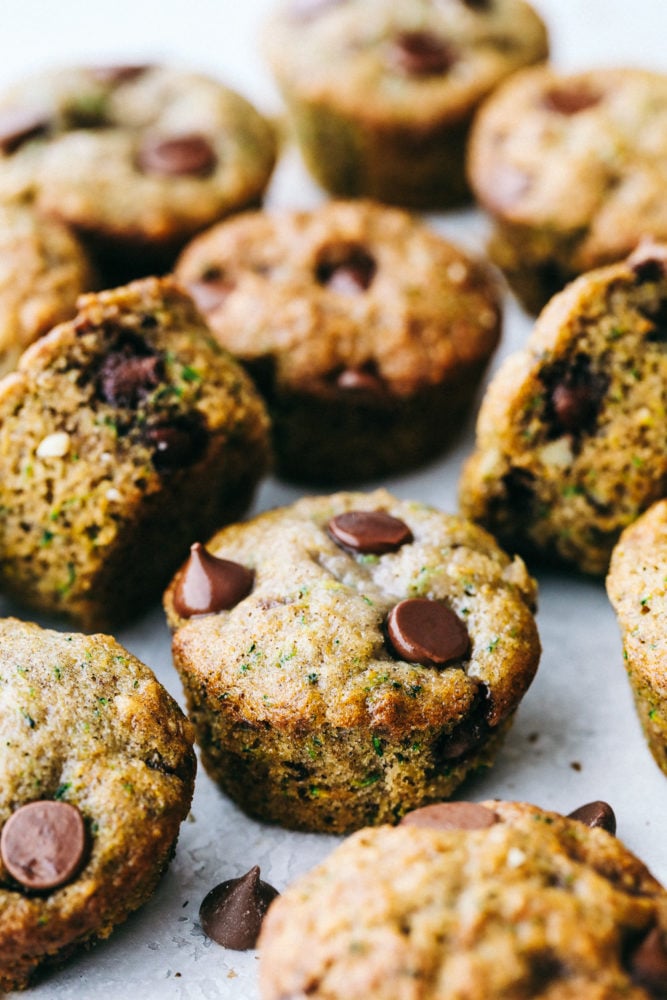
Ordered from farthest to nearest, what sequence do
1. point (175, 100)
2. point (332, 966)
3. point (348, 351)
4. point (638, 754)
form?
1. point (175, 100)
2. point (348, 351)
3. point (638, 754)
4. point (332, 966)

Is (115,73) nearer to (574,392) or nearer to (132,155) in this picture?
(132,155)

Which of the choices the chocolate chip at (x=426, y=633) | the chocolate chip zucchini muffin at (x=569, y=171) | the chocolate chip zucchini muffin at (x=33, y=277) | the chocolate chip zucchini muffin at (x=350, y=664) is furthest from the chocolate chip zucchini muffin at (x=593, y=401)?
the chocolate chip zucchini muffin at (x=33, y=277)

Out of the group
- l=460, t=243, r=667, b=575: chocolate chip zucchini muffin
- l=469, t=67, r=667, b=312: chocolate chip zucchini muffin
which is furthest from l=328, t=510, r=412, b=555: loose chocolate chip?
l=469, t=67, r=667, b=312: chocolate chip zucchini muffin

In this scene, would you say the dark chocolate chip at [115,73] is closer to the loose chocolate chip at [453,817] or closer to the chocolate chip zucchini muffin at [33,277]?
the chocolate chip zucchini muffin at [33,277]

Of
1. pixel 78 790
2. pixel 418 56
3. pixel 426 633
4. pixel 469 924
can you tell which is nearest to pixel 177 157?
pixel 418 56

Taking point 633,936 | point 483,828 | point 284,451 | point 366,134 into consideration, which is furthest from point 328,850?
point 366,134

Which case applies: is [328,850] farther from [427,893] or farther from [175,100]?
[175,100]

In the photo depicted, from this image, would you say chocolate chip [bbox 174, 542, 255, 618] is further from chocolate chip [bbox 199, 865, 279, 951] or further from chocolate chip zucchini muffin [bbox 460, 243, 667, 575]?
chocolate chip zucchini muffin [bbox 460, 243, 667, 575]
